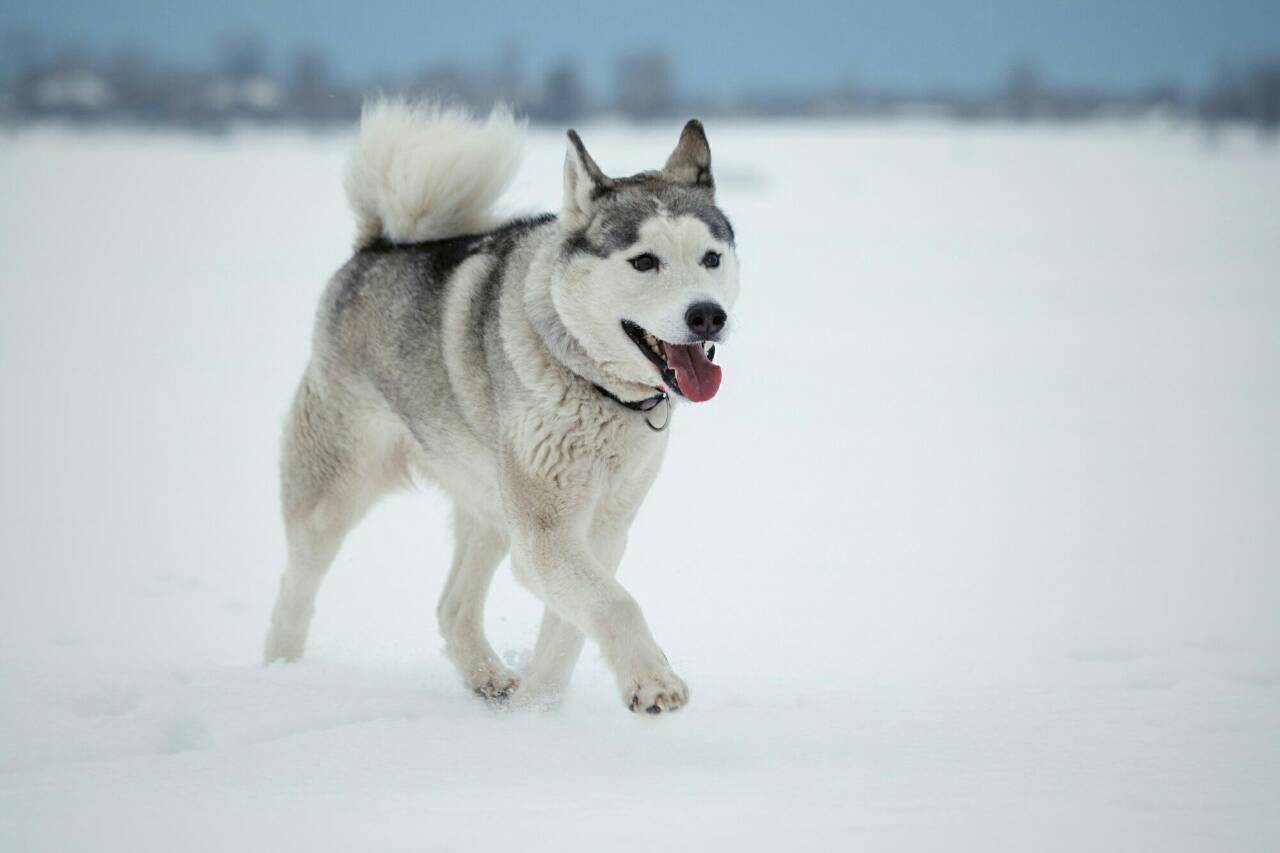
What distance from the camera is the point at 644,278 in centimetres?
369

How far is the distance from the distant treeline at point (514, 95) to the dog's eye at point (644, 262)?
44126mm

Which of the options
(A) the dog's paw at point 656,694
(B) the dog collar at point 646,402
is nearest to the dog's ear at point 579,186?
(B) the dog collar at point 646,402

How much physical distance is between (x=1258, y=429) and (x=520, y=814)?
9.14 m

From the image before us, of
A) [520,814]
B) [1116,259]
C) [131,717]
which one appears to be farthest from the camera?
[1116,259]

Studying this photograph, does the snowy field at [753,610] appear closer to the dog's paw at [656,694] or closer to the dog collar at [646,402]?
the dog's paw at [656,694]

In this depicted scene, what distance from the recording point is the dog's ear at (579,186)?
12.8 feet

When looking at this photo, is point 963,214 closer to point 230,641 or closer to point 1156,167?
point 1156,167

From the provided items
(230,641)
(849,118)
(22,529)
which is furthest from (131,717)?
(849,118)


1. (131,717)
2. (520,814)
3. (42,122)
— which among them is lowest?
(42,122)

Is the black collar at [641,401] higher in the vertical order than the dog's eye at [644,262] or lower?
lower

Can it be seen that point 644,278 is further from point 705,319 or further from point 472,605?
point 472,605

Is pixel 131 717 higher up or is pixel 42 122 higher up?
pixel 131 717

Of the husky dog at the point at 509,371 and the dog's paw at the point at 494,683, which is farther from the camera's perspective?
the dog's paw at the point at 494,683

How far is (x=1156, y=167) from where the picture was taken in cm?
3825
